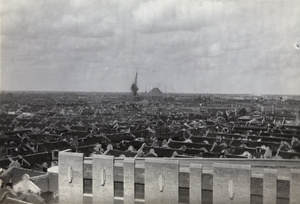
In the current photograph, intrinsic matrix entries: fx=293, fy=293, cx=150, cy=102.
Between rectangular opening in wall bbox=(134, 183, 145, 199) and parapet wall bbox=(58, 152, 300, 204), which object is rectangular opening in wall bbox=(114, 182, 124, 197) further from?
rectangular opening in wall bbox=(134, 183, 145, 199)

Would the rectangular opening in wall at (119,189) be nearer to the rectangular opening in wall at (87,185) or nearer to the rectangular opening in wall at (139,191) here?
the rectangular opening in wall at (139,191)

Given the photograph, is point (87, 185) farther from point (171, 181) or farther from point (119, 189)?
point (171, 181)

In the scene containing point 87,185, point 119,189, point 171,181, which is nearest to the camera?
point 171,181

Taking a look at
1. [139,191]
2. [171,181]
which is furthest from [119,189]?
[171,181]

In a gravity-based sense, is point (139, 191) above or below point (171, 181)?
below

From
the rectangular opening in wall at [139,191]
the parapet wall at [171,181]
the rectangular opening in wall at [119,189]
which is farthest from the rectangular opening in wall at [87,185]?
the rectangular opening in wall at [139,191]

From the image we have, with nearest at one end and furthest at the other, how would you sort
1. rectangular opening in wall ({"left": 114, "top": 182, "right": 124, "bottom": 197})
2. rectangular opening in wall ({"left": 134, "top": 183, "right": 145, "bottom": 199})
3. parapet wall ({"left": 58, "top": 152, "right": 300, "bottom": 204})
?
parapet wall ({"left": 58, "top": 152, "right": 300, "bottom": 204}) < rectangular opening in wall ({"left": 134, "top": 183, "right": 145, "bottom": 199}) < rectangular opening in wall ({"left": 114, "top": 182, "right": 124, "bottom": 197})

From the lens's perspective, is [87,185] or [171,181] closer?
[171,181]

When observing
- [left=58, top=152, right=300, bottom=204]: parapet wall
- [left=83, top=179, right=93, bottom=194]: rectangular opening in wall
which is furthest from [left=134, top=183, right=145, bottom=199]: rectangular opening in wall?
[left=83, top=179, right=93, bottom=194]: rectangular opening in wall

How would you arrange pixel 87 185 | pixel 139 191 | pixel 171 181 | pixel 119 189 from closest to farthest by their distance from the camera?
pixel 171 181, pixel 139 191, pixel 119 189, pixel 87 185
